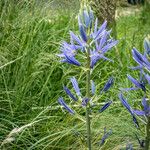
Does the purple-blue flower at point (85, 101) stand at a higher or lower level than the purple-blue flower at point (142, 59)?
lower

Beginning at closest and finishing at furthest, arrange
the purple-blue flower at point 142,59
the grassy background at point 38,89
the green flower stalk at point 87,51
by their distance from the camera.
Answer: the purple-blue flower at point 142,59, the green flower stalk at point 87,51, the grassy background at point 38,89

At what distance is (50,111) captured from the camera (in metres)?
3.88

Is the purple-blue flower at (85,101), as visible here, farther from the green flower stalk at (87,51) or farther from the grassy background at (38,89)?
the grassy background at (38,89)

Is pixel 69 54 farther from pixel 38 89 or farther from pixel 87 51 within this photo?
pixel 38 89

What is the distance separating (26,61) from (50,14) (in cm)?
140

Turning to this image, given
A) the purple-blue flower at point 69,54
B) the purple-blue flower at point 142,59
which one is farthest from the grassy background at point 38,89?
the purple-blue flower at point 142,59

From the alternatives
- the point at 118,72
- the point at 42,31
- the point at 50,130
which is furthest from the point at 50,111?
the point at 42,31

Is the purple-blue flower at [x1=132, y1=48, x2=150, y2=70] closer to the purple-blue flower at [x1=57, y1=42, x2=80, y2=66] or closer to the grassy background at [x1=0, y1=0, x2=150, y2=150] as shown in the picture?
the purple-blue flower at [x1=57, y1=42, x2=80, y2=66]

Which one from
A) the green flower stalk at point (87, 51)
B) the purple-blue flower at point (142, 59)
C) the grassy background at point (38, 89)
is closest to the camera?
the purple-blue flower at point (142, 59)

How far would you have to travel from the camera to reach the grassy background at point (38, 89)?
3455 mm

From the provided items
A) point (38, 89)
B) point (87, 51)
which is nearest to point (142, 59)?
point (87, 51)

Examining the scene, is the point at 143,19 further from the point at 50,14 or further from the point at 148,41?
the point at 148,41

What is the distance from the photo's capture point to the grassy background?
3.46 m

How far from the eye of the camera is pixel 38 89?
163 inches
